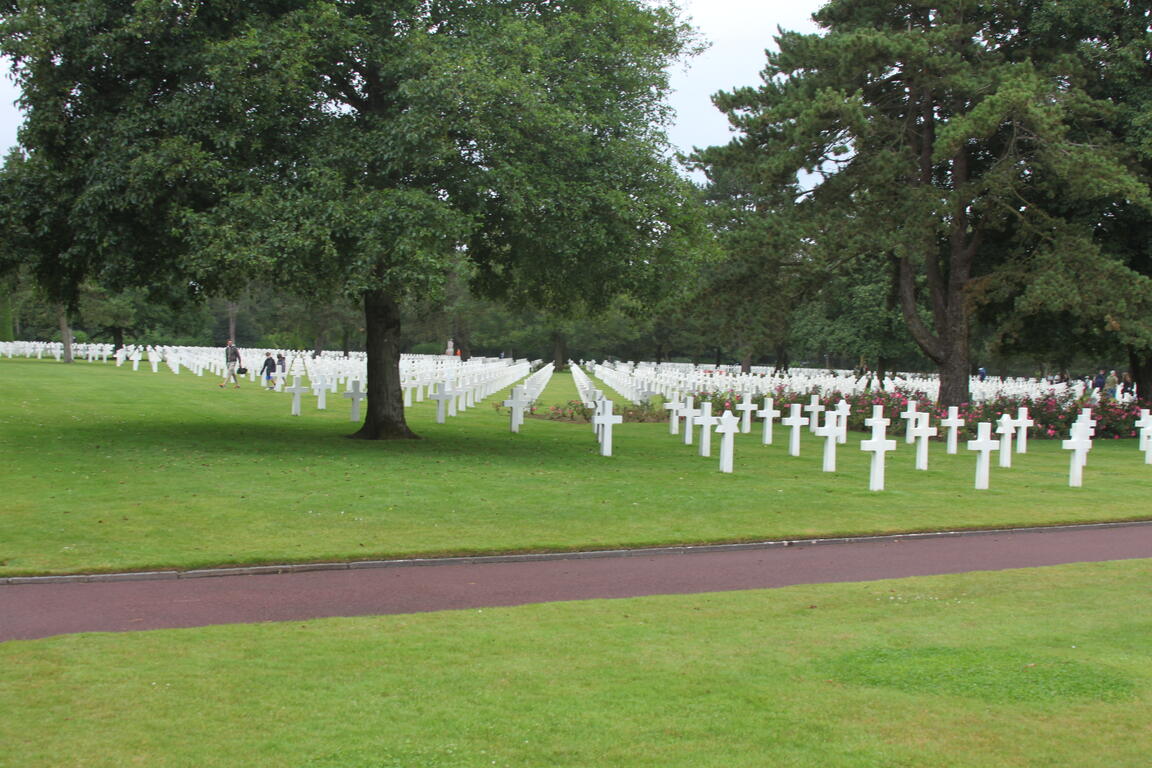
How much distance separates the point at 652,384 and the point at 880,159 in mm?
17944

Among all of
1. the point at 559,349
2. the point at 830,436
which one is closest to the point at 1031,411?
the point at 830,436

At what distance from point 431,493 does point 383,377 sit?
7562mm

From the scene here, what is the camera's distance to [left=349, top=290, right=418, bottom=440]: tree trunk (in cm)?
1978

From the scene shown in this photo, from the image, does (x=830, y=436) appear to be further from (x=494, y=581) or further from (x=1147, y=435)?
(x=494, y=581)

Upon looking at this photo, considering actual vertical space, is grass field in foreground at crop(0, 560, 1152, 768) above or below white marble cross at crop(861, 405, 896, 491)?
below

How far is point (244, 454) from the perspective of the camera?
16.5 meters

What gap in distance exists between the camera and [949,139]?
23141 millimetres

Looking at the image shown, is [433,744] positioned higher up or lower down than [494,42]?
lower down

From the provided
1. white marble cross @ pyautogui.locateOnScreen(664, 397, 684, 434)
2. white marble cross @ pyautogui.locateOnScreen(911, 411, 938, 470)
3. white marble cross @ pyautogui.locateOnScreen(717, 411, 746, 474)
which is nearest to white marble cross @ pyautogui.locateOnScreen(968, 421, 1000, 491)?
white marble cross @ pyautogui.locateOnScreen(911, 411, 938, 470)

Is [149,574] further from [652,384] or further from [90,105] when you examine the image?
[652,384]

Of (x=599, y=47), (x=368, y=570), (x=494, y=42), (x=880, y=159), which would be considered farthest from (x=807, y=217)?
(x=368, y=570)

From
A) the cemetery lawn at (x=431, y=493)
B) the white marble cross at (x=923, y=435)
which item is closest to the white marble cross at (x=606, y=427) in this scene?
the cemetery lawn at (x=431, y=493)

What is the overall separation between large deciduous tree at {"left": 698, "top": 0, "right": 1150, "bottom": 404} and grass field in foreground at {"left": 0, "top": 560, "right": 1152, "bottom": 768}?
729 inches

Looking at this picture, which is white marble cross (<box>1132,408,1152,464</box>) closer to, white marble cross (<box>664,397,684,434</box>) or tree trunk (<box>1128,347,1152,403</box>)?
white marble cross (<box>664,397,684,434</box>)
